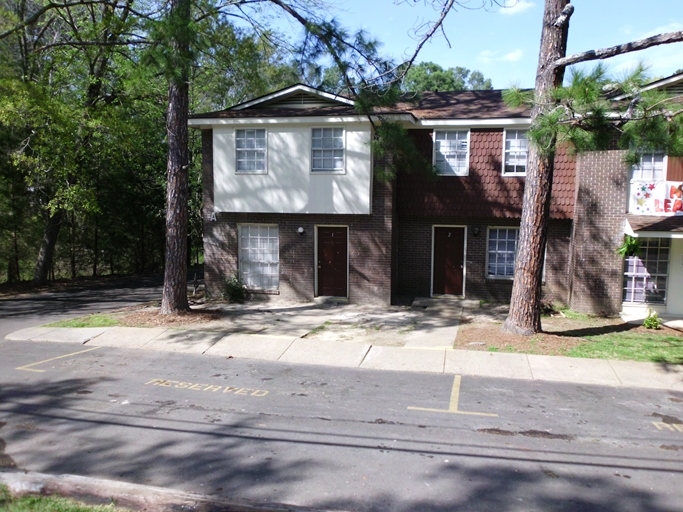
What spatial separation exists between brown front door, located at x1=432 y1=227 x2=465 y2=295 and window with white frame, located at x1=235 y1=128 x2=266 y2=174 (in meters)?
5.67

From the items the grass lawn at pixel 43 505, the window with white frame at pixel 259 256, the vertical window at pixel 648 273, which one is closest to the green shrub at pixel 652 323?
the vertical window at pixel 648 273

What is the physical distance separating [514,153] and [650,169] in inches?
137

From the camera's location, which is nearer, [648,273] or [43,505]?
[43,505]

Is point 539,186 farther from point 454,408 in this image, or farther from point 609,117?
point 454,408

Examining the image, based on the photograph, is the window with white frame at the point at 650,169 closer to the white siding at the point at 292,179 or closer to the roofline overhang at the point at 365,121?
the roofline overhang at the point at 365,121

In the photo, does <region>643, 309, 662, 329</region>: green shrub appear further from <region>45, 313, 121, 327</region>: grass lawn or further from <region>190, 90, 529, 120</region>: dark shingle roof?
<region>45, 313, 121, 327</region>: grass lawn

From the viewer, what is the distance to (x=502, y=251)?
53.4 ft

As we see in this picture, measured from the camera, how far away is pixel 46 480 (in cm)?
508

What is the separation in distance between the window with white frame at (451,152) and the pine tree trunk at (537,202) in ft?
15.4

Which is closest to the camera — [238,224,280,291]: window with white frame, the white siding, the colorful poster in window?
the colorful poster in window

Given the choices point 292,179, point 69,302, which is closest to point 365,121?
point 292,179

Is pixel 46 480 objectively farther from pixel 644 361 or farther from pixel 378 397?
pixel 644 361

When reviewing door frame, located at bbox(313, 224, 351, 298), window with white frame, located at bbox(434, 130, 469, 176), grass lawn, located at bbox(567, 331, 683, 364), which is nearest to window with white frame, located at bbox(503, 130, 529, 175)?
window with white frame, located at bbox(434, 130, 469, 176)

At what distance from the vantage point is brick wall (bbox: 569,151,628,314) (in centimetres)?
1431
